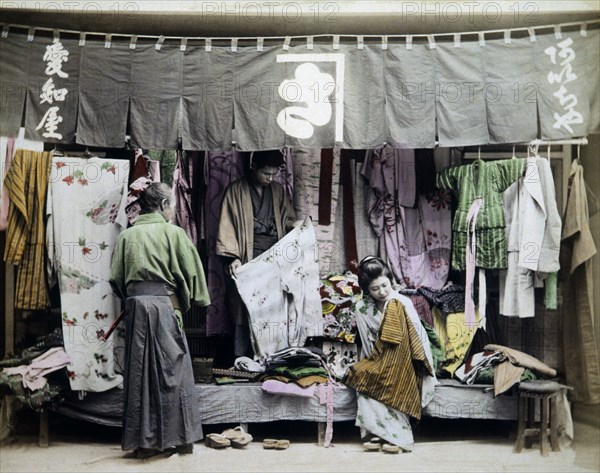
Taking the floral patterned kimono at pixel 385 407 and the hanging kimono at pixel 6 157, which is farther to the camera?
the hanging kimono at pixel 6 157

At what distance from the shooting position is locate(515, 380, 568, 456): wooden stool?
8008 mm

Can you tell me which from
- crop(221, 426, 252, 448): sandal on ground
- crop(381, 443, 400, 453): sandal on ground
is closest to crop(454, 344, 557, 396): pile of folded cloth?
crop(381, 443, 400, 453): sandal on ground

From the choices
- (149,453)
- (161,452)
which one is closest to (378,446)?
(161,452)

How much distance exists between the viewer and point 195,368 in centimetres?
854

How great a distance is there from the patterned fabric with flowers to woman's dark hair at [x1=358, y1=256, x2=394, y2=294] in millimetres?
453

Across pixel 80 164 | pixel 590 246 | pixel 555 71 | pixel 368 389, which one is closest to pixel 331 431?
pixel 368 389

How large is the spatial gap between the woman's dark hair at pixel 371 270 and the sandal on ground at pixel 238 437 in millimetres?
1978

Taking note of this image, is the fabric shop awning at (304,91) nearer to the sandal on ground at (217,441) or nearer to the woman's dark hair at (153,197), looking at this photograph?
the woman's dark hair at (153,197)

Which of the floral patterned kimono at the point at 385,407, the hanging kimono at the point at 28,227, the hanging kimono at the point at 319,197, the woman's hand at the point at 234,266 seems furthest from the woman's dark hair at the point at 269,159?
the hanging kimono at the point at 28,227

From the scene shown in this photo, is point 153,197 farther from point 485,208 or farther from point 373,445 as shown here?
point 485,208

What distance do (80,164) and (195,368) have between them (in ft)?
8.00

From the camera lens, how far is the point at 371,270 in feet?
28.0

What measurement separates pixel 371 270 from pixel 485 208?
55.5 inches

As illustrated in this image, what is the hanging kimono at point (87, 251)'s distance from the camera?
8.30 m
